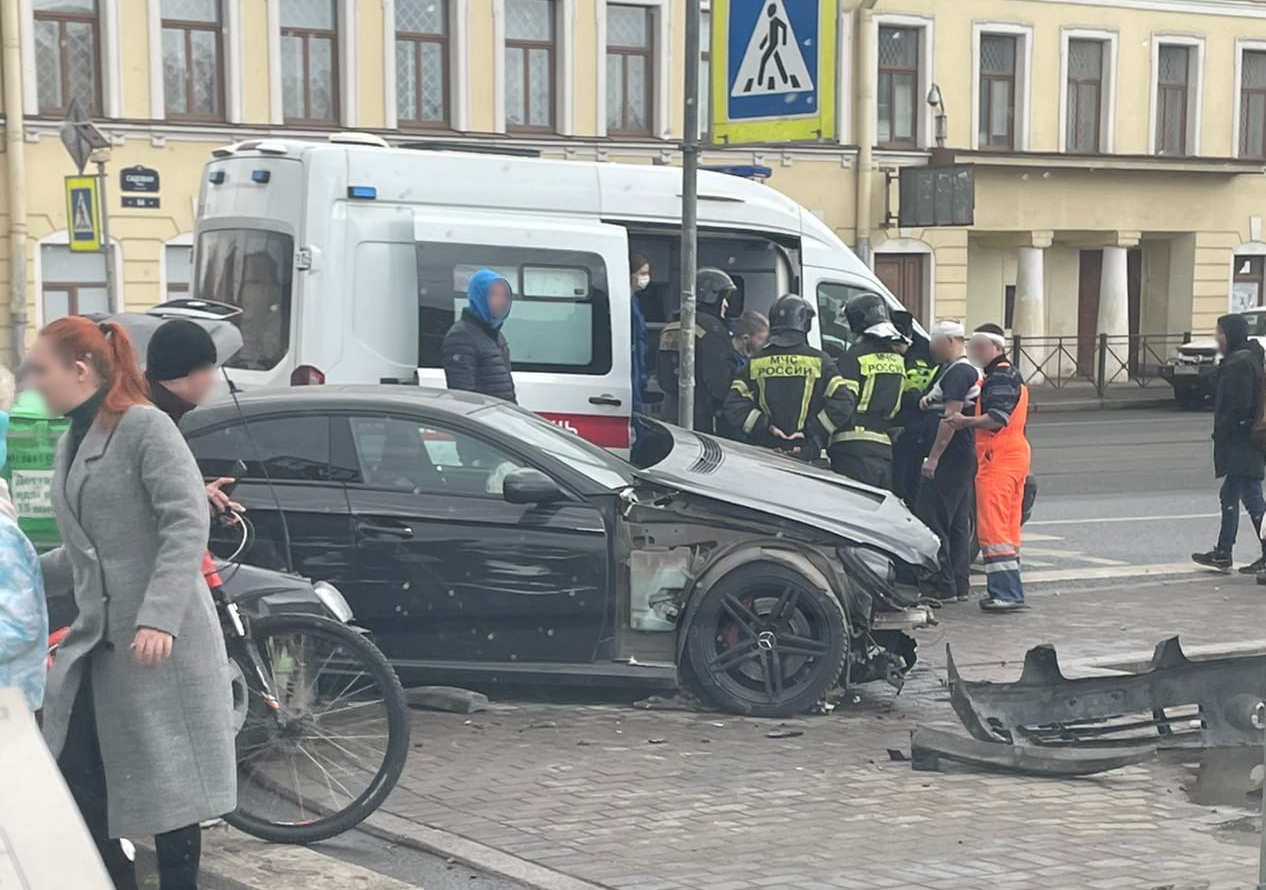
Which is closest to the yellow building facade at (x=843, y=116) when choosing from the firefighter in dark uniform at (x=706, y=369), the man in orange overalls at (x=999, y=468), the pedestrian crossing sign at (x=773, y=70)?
the firefighter in dark uniform at (x=706, y=369)

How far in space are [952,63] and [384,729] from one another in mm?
28949

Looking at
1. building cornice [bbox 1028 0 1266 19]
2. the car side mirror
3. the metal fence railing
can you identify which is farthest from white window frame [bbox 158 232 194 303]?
the car side mirror

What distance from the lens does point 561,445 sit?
8.19m

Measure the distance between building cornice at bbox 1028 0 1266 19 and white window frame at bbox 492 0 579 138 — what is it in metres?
9.68

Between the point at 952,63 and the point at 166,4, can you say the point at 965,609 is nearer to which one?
the point at 166,4

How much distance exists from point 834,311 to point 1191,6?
25946 millimetres

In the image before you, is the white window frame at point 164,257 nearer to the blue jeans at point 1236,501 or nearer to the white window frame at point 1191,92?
Answer: the blue jeans at point 1236,501

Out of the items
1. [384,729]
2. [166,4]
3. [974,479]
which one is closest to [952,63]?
[166,4]

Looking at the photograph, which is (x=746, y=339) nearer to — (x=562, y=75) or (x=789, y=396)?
(x=789, y=396)

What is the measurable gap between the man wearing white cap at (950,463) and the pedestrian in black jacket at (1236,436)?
2071mm

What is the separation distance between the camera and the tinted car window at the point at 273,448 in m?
7.86

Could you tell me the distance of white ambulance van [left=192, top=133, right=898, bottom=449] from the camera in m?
10.6

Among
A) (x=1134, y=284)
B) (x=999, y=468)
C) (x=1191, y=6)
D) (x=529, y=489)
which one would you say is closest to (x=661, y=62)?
(x=1191, y=6)

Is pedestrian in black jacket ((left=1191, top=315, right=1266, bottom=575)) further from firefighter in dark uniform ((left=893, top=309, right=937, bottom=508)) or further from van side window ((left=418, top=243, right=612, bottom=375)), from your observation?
van side window ((left=418, top=243, right=612, bottom=375))
